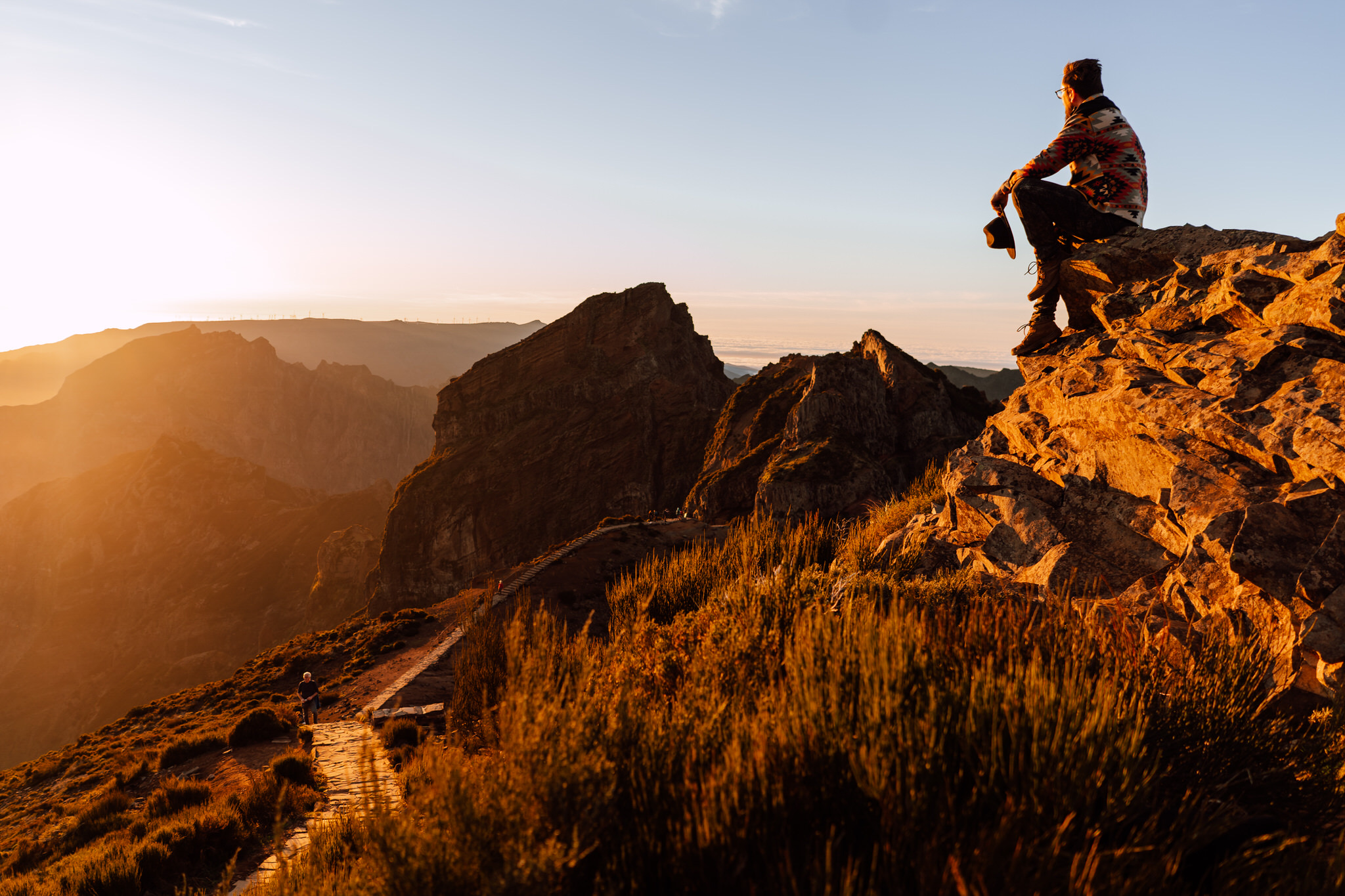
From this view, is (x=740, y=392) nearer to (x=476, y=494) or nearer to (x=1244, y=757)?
(x=476, y=494)

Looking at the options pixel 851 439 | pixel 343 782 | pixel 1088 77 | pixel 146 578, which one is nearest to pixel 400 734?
pixel 343 782

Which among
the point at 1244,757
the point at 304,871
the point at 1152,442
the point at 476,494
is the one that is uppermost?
the point at 1152,442

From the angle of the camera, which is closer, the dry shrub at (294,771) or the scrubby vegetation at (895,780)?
the scrubby vegetation at (895,780)

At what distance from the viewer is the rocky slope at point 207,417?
172m

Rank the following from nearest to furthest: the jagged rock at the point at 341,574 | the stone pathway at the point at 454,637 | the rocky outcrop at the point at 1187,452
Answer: the rocky outcrop at the point at 1187,452, the stone pathway at the point at 454,637, the jagged rock at the point at 341,574

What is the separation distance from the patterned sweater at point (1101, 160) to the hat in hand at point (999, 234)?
427 mm

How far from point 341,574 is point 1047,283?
107460 mm

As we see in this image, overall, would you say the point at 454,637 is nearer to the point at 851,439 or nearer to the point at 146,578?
the point at 851,439

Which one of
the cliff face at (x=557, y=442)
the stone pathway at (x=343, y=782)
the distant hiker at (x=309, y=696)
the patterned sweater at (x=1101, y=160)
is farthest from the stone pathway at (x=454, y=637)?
the cliff face at (x=557, y=442)

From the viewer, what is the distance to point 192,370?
17950cm

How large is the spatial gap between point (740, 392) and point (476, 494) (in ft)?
118

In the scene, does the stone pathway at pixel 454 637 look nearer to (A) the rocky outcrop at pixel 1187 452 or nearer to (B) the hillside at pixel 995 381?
(A) the rocky outcrop at pixel 1187 452

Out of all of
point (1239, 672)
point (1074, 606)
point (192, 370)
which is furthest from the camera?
point (192, 370)

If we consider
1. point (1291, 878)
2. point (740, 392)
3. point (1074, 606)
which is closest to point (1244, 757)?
point (1291, 878)
